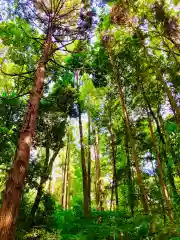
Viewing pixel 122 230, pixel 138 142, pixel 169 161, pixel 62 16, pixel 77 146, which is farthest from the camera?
pixel 77 146

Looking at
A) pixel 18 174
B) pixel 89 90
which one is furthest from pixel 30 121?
pixel 89 90

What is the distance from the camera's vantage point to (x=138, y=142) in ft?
38.1

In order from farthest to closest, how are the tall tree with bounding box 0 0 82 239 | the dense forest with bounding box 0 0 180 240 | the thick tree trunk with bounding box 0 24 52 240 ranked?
1. the dense forest with bounding box 0 0 180 240
2. the tall tree with bounding box 0 0 82 239
3. the thick tree trunk with bounding box 0 24 52 240

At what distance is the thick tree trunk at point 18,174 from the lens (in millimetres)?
2689

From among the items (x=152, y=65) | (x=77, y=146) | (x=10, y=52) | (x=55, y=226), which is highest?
(x=10, y=52)

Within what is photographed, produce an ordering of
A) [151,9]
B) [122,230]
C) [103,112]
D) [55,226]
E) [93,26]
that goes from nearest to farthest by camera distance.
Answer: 1. [122,230]
2. [93,26]
3. [151,9]
4. [55,226]
5. [103,112]

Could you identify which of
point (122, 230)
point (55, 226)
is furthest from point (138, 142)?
point (122, 230)

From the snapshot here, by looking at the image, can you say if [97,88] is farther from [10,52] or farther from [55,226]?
[55,226]

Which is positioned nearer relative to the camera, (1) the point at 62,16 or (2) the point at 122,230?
(2) the point at 122,230

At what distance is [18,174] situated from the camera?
3.19 meters

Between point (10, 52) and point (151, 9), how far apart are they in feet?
21.5

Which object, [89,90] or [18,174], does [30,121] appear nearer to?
[18,174]

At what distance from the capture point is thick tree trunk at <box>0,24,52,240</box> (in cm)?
269

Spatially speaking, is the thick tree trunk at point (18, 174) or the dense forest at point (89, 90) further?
the dense forest at point (89, 90)
